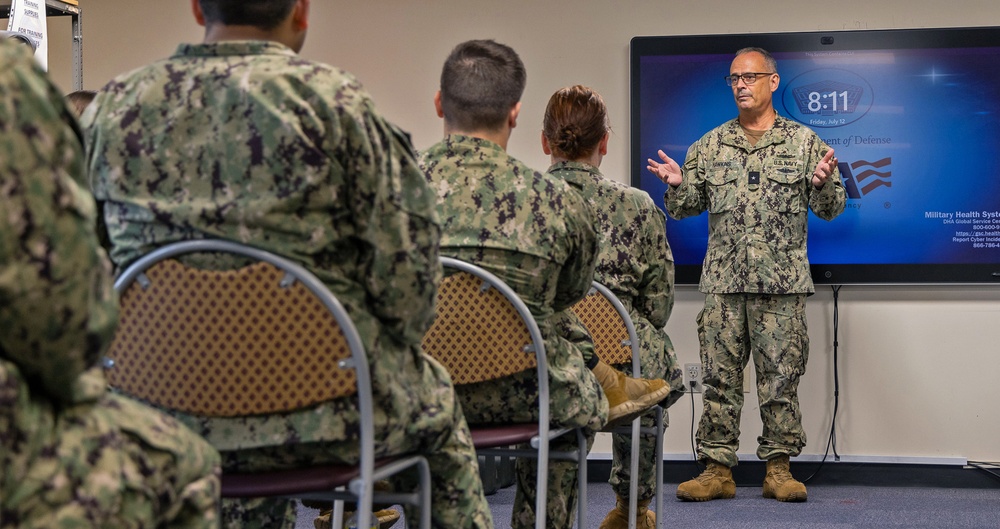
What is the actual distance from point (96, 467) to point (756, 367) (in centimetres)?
399

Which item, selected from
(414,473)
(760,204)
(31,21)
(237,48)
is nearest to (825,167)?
(760,204)

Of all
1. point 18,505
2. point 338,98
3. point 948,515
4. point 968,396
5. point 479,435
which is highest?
point 338,98

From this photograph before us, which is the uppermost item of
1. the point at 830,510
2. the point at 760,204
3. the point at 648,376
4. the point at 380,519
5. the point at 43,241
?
the point at 760,204

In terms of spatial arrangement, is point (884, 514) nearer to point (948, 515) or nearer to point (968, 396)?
point (948, 515)

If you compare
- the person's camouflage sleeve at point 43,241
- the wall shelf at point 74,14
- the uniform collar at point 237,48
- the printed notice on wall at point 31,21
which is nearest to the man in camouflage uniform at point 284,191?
the uniform collar at point 237,48

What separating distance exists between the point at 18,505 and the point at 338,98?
0.72 metres

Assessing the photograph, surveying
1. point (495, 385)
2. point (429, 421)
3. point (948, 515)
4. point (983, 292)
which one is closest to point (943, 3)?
point (983, 292)

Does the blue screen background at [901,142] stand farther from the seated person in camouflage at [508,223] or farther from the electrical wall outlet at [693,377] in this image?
the seated person in camouflage at [508,223]

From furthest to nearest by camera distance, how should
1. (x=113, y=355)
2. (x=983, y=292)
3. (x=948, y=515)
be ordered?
1. (x=983, y=292)
2. (x=948, y=515)
3. (x=113, y=355)

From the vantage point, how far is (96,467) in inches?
33.0

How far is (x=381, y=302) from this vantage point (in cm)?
142

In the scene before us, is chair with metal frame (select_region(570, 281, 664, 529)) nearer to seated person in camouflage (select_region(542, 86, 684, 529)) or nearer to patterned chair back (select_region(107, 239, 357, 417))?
seated person in camouflage (select_region(542, 86, 684, 529))

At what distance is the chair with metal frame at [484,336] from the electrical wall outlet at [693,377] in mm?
3044

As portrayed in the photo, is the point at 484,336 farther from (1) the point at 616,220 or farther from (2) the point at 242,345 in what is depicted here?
(1) the point at 616,220
